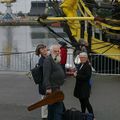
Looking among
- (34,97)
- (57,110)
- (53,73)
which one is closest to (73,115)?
(57,110)

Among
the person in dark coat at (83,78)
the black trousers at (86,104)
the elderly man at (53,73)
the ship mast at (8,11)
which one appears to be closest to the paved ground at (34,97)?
the black trousers at (86,104)

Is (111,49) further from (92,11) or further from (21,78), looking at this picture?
(21,78)

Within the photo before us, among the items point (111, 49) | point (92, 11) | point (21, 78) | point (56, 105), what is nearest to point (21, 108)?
point (56, 105)

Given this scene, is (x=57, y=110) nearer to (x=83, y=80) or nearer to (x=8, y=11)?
(x=83, y=80)

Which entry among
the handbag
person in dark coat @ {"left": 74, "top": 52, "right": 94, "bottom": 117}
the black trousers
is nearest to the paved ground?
the black trousers

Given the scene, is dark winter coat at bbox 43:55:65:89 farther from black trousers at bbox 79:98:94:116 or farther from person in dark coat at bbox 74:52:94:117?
black trousers at bbox 79:98:94:116

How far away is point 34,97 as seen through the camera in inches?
488

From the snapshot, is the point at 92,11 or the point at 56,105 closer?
the point at 56,105

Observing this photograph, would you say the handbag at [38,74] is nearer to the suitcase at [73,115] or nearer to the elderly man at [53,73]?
the elderly man at [53,73]

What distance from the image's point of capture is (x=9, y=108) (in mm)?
10898

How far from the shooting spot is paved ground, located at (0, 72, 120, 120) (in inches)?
406

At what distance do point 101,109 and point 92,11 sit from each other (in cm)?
905

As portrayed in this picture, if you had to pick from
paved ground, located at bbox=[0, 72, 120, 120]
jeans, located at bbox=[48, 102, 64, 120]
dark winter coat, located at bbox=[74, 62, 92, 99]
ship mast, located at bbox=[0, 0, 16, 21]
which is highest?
ship mast, located at bbox=[0, 0, 16, 21]

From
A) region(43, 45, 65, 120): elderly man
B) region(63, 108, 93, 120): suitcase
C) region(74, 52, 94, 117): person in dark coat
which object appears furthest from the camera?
region(74, 52, 94, 117): person in dark coat
